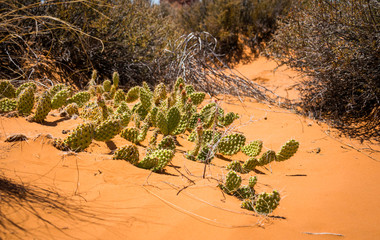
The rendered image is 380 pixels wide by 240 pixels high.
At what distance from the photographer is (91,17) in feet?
17.1

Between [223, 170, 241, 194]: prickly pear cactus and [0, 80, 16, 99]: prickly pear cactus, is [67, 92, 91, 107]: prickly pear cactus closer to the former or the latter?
[0, 80, 16, 99]: prickly pear cactus

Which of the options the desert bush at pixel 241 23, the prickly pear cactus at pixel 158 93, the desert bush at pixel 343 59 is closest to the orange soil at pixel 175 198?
the prickly pear cactus at pixel 158 93

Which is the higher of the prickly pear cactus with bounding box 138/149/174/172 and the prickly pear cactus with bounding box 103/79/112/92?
the prickly pear cactus with bounding box 103/79/112/92

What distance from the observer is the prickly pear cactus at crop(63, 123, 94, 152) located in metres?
2.08

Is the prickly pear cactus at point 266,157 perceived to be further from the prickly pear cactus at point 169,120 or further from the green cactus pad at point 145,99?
the green cactus pad at point 145,99

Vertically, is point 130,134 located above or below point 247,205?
above

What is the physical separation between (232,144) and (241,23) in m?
9.44

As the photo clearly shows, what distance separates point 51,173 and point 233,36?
34.5 feet

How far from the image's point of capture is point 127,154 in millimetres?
2139

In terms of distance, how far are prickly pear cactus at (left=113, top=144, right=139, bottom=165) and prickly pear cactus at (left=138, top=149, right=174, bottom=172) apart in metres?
0.06

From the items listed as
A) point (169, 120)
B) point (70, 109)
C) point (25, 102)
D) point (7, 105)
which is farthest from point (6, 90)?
point (169, 120)

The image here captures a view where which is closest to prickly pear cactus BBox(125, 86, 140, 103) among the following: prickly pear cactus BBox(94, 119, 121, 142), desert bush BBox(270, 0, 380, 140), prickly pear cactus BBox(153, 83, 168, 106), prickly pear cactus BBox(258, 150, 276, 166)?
prickly pear cactus BBox(153, 83, 168, 106)

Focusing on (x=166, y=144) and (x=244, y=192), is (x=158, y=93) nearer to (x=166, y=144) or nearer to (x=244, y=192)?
(x=166, y=144)

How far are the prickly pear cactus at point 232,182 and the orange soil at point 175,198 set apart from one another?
0.06 metres
